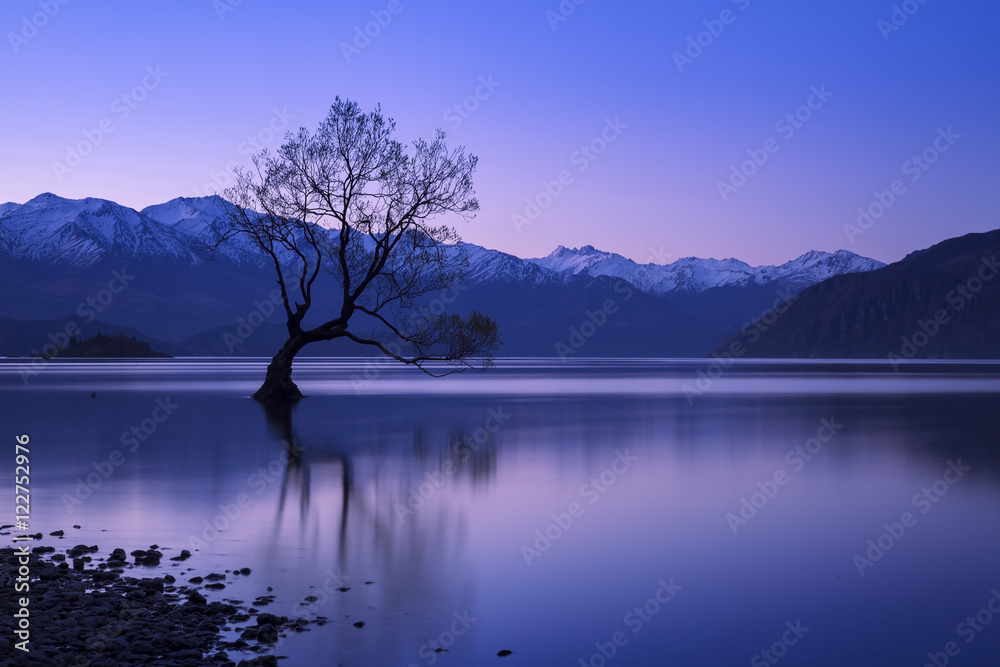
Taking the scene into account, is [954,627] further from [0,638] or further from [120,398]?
[120,398]

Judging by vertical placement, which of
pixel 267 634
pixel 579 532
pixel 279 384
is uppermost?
pixel 279 384

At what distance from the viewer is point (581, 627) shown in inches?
408

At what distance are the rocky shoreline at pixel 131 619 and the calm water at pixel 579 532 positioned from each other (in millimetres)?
479

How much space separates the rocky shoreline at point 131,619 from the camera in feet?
29.8

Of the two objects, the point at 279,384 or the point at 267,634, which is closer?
the point at 267,634

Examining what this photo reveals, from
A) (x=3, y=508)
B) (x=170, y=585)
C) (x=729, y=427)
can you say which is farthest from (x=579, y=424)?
(x=170, y=585)

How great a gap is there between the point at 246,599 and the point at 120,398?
2234 inches

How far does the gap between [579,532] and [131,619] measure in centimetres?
812

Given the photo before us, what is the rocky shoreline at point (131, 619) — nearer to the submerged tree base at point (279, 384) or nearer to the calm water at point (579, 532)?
the calm water at point (579, 532)

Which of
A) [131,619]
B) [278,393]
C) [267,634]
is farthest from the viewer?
[278,393]

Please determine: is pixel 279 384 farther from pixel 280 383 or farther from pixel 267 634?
pixel 267 634

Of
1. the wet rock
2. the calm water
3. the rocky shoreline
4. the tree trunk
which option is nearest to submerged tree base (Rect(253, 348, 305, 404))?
the tree trunk

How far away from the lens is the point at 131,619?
10.2 meters

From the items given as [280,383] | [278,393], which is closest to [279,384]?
[280,383]
